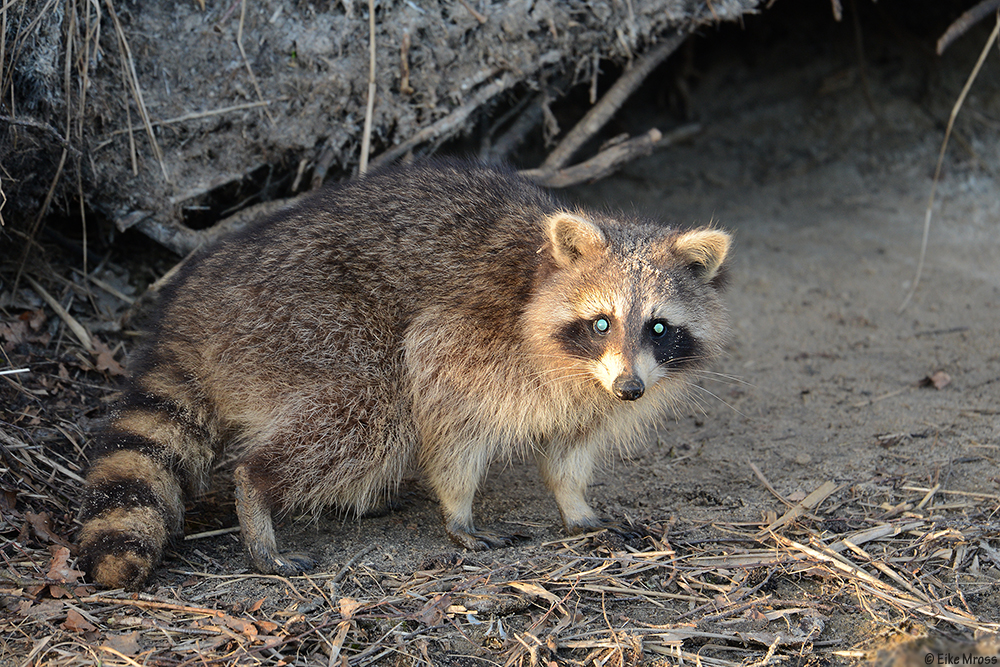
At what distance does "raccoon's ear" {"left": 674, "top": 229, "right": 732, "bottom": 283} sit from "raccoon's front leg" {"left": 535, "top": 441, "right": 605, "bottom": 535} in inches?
38.9

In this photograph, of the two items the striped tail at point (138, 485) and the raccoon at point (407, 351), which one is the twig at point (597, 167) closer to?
the raccoon at point (407, 351)

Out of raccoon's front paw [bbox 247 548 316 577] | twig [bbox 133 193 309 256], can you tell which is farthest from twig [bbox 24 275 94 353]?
raccoon's front paw [bbox 247 548 316 577]

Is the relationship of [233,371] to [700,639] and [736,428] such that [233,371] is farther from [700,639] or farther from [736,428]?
[736,428]

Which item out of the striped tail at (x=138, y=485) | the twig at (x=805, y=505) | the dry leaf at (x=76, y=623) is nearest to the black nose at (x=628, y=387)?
the twig at (x=805, y=505)

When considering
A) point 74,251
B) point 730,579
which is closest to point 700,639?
point 730,579

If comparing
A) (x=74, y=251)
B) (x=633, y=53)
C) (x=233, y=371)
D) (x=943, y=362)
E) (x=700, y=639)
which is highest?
(x=633, y=53)

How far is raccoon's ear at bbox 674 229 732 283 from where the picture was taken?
370 cm

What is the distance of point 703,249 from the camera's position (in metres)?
3.75

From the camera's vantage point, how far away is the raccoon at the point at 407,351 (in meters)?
3.61

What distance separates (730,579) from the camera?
344cm

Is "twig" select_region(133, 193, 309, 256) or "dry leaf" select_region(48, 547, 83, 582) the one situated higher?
"twig" select_region(133, 193, 309, 256)

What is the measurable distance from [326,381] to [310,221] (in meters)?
0.81

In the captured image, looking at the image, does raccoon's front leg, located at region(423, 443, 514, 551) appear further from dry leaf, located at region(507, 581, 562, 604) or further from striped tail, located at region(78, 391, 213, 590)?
striped tail, located at region(78, 391, 213, 590)

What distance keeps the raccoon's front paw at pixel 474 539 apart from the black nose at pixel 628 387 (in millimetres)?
1031
